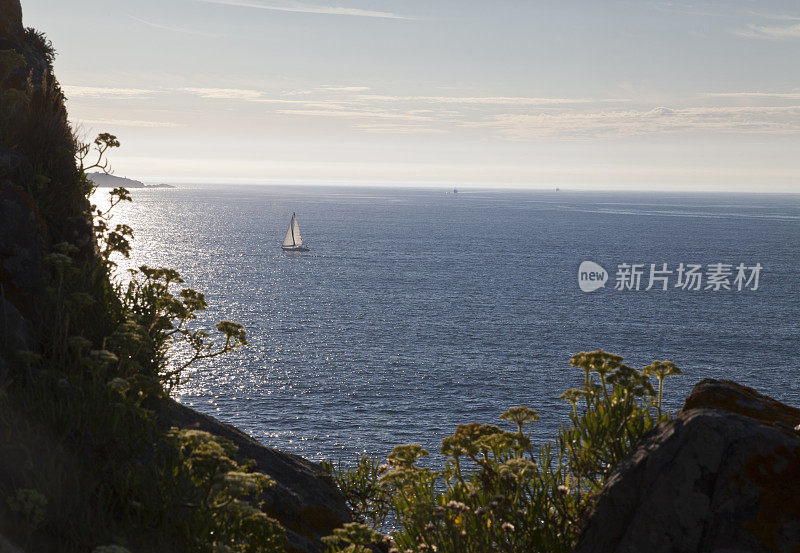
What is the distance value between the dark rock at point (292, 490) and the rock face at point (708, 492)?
16.0ft

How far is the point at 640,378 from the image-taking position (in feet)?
26.9

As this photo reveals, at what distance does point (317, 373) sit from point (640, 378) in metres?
73.0

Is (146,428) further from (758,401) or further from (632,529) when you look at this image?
(758,401)

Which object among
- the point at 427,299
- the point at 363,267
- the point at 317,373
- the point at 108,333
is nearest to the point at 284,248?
the point at 363,267

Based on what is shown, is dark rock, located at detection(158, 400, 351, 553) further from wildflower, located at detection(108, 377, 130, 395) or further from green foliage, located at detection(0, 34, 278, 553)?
wildflower, located at detection(108, 377, 130, 395)

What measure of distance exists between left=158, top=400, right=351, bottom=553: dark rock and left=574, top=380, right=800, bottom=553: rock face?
4870 mm

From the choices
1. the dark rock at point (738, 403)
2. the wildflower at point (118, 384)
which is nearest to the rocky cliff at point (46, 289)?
the wildflower at point (118, 384)

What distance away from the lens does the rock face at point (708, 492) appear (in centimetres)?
624

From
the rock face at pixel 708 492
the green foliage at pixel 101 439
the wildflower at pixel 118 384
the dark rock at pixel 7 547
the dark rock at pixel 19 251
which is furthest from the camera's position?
the dark rock at pixel 19 251

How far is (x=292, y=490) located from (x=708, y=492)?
23.4 feet

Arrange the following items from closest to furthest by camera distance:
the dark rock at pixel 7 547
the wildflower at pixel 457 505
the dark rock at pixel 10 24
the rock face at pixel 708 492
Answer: the dark rock at pixel 7 547
the rock face at pixel 708 492
the wildflower at pixel 457 505
the dark rock at pixel 10 24

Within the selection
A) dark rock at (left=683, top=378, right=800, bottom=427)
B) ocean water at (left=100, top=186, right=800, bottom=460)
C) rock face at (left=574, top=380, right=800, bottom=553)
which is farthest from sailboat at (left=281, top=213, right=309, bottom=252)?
rock face at (left=574, top=380, right=800, bottom=553)

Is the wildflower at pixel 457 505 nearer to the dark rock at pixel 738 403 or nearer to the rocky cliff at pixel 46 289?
the dark rock at pixel 738 403

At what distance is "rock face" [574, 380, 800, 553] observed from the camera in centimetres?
624
